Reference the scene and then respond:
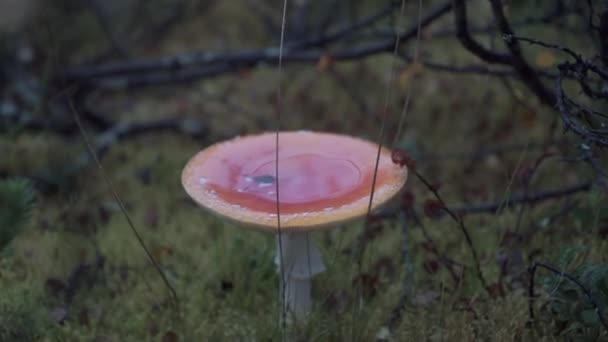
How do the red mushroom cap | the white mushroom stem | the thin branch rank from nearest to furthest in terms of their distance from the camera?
the red mushroom cap < the white mushroom stem < the thin branch

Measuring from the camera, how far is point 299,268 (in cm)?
226

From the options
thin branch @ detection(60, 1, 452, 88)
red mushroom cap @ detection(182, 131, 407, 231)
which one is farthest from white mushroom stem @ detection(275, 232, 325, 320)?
thin branch @ detection(60, 1, 452, 88)

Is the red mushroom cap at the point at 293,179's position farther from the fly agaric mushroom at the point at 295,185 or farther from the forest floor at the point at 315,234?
the forest floor at the point at 315,234

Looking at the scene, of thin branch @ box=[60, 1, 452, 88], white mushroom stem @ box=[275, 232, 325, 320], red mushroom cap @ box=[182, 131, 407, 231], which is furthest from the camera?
thin branch @ box=[60, 1, 452, 88]

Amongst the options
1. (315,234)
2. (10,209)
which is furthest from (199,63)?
(10,209)

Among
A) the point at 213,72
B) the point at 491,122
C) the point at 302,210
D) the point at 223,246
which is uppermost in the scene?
the point at 213,72

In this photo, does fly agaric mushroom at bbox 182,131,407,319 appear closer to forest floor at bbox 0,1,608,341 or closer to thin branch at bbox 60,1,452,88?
forest floor at bbox 0,1,608,341

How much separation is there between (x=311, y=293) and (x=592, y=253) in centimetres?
105

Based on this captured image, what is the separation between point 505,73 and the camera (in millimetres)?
2852

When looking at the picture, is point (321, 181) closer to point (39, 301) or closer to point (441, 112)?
point (39, 301)

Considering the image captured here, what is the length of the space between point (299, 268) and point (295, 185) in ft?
1.24

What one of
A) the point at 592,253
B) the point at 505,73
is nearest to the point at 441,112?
the point at 505,73

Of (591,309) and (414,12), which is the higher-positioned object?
(414,12)

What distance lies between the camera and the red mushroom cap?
6.03ft
